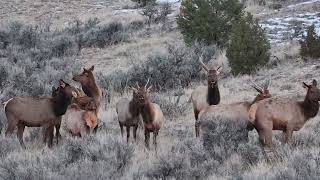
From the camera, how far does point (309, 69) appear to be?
666 inches

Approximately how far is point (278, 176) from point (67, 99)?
195 inches

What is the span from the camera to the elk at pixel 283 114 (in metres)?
9.22

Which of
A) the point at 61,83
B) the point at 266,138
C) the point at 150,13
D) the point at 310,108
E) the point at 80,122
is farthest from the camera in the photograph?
the point at 150,13

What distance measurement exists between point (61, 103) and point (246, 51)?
9202 millimetres

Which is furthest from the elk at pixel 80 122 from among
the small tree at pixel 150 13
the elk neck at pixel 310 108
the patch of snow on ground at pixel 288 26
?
the small tree at pixel 150 13

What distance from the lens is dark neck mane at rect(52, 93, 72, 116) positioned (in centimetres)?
1100

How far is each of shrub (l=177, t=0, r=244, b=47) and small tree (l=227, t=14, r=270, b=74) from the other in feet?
15.4

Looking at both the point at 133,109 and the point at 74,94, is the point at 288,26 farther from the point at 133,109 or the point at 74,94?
the point at 74,94

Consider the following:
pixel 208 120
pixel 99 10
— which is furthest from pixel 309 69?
pixel 99 10

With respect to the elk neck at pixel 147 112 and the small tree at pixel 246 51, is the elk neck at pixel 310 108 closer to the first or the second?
the elk neck at pixel 147 112

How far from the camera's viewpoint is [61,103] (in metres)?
11.0

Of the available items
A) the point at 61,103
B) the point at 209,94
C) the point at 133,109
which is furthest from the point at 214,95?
the point at 61,103

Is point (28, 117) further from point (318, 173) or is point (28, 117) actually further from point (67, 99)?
point (318, 173)

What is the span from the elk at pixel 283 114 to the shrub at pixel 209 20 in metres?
14.1
